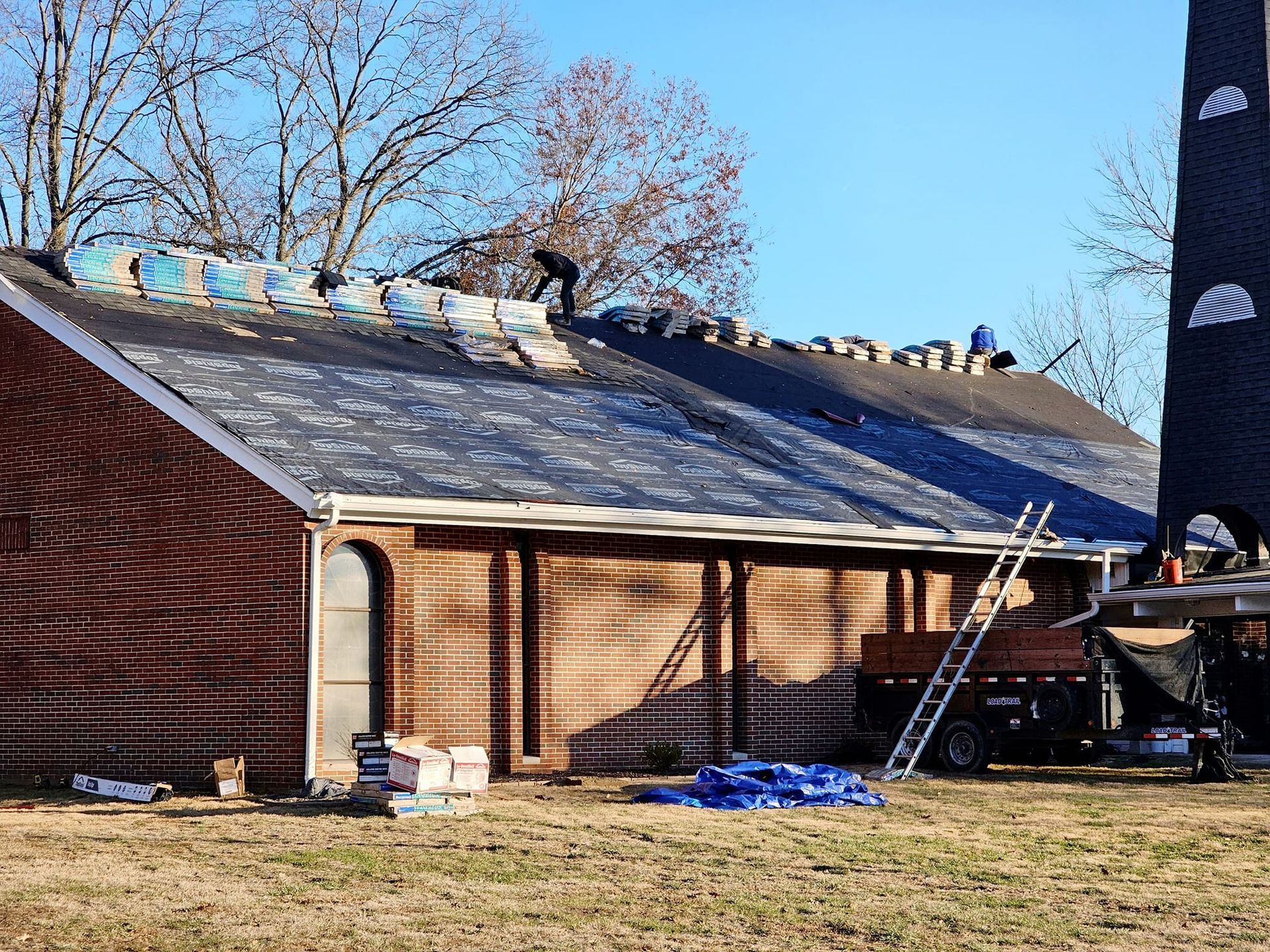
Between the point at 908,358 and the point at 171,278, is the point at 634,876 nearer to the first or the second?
the point at 171,278

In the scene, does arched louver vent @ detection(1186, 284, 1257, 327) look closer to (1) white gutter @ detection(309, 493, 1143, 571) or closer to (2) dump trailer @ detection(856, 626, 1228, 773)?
(1) white gutter @ detection(309, 493, 1143, 571)

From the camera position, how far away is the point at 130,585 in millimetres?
18391

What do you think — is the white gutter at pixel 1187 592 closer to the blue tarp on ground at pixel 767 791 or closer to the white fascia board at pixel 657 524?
the white fascia board at pixel 657 524

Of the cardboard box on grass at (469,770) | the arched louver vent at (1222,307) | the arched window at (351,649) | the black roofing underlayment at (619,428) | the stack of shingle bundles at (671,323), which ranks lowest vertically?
the cardboard box on grass at (469,770)

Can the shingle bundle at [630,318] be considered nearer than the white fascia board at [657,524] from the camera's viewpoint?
No

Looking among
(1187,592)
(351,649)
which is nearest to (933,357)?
(1187,592)

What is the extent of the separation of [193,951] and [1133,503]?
20.9m

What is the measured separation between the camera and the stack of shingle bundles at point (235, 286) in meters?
23.7

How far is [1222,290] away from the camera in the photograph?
24.8 metres

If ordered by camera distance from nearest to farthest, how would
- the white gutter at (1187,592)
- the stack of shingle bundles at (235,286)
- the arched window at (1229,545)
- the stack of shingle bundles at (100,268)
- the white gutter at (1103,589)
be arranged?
the white gutter at (1187,592) → the stack of shingle bundles at (100,268) → the white gutter at (1103,589) → the stack of shingle bundles at (235,286) → the arched window at (1229,545)

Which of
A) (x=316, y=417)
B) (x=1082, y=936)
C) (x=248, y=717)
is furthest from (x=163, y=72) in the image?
(x=1082, y=936)

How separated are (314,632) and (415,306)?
9.53 metres

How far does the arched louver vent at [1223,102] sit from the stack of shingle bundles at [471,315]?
38.0 feet

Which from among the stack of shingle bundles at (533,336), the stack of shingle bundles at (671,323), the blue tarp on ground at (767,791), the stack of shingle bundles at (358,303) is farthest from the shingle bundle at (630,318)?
the blue tarp on ground at (767,791)
